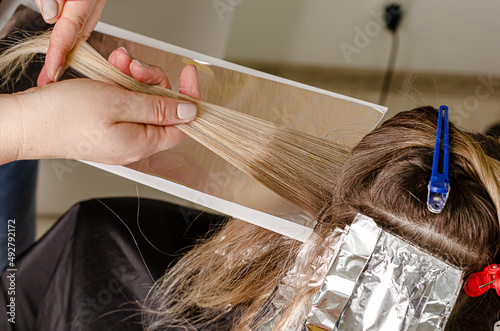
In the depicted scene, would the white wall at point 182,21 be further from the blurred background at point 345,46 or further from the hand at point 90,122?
the hand at point 90,122

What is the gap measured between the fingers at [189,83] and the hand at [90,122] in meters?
0.09

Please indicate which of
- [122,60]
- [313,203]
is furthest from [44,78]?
[313,203]

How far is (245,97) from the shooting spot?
878 millimetres

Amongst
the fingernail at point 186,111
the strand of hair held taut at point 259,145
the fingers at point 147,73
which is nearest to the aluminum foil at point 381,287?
the strand of hair held taut at point 259,145

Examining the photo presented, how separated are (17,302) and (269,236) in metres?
0.73

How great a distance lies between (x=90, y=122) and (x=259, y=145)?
311mm

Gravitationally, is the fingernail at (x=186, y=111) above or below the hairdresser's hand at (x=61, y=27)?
below

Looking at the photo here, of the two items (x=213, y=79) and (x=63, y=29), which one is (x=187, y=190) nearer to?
(x=213, y=79)

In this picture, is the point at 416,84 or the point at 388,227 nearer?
the point at 388,227

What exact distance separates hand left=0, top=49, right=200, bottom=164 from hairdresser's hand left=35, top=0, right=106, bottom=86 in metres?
0.06

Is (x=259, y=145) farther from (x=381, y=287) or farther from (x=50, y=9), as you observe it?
(x=50, y=9)

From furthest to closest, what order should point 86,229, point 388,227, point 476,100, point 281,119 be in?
point 476,100 → point 86,229 → point 281,119 → point 388,227

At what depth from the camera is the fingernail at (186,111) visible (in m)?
0.70

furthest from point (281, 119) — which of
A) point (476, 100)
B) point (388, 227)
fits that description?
point (476, 100)
